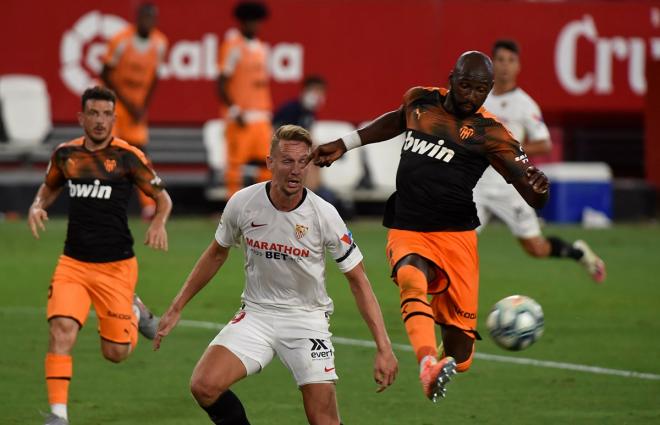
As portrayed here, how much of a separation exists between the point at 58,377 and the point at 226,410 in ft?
5.42

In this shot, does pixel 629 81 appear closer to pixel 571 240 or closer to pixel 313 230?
pixel 571 240

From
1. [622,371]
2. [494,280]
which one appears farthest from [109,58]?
[622,371]

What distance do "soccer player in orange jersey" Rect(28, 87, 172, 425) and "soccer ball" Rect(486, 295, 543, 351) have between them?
2.42 metres

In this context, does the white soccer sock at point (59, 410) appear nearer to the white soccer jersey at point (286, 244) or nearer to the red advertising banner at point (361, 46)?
the white soccer jersey at point (286, 244)

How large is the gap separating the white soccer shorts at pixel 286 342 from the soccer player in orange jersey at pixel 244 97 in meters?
13.5

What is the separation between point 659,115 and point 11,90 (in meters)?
11.1

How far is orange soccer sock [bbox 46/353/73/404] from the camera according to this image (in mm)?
8875

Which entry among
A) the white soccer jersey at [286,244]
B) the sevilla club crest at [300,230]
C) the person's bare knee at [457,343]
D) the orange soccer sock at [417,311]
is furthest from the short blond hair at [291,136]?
the person's bare knee at [457,343]

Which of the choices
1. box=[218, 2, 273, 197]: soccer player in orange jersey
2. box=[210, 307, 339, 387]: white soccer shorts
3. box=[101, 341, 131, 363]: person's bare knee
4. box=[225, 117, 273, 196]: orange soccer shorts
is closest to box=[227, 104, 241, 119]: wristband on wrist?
box=[218, 2, 273, 197]: soccer player in orange jersey

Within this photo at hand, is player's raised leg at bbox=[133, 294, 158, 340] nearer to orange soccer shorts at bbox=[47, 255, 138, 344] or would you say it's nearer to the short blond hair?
orange soccer shorts at bbox=[47, 255, 138, 344]

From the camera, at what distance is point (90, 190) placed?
9969mm

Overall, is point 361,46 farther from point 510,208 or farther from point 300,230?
point 300,230

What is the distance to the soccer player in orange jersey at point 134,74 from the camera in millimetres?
20797

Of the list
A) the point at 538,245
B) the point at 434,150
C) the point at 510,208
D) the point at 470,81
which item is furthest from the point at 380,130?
the point at 538,245
